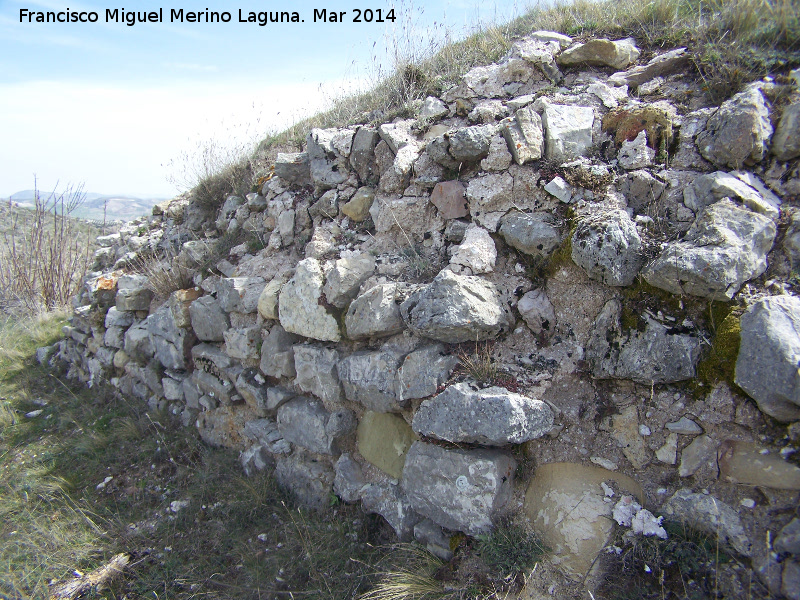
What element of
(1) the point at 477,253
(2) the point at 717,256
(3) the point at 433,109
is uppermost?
(3) the point at 433,109

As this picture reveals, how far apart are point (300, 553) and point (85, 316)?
4712 millimetres

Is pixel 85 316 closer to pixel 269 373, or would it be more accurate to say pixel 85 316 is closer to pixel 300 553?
pixel 269 373

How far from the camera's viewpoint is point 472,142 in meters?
3.31

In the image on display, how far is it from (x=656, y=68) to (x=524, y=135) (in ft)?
4.50

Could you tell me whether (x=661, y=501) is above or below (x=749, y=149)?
below

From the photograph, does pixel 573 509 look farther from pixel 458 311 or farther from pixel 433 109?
pixel 433 109

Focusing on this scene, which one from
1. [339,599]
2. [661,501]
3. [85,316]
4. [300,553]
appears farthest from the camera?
[85,316]

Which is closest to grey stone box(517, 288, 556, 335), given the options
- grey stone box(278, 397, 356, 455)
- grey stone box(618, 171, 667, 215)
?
grey stone box(618, 171, 667, 215)

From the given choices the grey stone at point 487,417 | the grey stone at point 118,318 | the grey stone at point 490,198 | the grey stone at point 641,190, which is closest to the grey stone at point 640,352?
the grey stone at point 487,417

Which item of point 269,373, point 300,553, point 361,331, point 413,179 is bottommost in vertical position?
point 300,553

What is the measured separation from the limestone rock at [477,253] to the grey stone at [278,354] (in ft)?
5.03

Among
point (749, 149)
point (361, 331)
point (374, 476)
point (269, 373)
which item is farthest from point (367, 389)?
point (749, 149)

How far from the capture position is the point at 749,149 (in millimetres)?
2662

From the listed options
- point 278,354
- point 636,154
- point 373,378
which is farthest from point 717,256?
point 278,354
